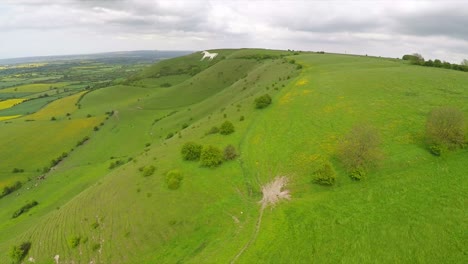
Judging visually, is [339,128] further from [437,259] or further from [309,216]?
[437,259]

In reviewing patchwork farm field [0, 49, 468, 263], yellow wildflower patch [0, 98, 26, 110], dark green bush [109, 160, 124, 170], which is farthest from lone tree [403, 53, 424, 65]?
yellow wildflower patch [0, 98, 26, 110]

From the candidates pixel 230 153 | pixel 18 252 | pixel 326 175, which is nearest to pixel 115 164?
pixel 18 252

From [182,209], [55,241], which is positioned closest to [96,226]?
[55,241]

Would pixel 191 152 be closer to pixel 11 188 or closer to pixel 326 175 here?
pixel 326 175

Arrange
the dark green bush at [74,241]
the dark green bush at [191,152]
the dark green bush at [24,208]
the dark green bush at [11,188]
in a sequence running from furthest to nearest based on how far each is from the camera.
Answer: the dark green bush at [11,188] < the dark green bush at [24,208] < the dark green bush at [191,152] < the dark green bush at [74,241]

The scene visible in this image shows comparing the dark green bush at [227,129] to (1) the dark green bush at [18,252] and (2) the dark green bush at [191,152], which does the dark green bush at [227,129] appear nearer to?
(2) the dark green bush at [191,152]

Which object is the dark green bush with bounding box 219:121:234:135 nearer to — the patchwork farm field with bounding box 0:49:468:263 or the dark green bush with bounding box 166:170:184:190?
the patchwork farm field with bounding box 0:49:468:263

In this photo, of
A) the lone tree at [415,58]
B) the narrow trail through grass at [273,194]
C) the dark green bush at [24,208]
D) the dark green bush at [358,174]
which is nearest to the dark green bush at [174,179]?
the narrow trail through grass at [273,194]
